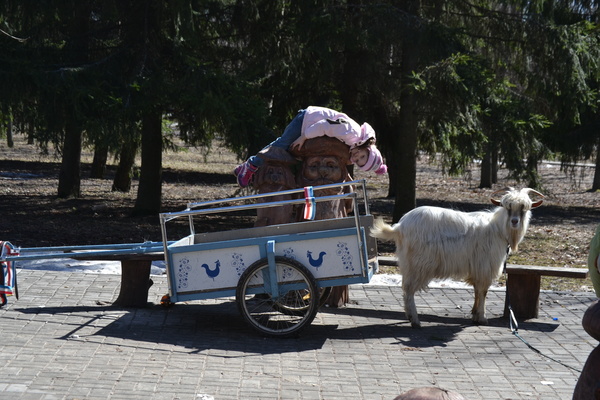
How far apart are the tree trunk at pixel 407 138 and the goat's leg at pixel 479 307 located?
6336 millimetres

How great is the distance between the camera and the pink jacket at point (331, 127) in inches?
347

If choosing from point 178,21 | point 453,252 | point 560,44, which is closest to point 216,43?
point 178,21

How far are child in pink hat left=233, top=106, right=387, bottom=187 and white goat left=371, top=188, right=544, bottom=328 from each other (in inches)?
44.5


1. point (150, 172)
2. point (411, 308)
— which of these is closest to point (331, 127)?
point (411, 308)

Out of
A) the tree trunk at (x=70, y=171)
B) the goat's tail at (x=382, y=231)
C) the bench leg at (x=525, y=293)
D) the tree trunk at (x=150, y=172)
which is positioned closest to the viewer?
the goat's tail at (x=382, y=231)

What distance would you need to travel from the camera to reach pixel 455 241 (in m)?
8.21

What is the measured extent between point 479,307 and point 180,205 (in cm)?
1206

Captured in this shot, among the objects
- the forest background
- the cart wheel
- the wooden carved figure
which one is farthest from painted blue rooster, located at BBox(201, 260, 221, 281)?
the forest background

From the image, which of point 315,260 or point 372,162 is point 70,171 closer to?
point 372,162

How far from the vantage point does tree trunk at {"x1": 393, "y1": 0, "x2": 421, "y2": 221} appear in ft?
48.7

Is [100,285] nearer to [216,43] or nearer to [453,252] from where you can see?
[453,252]

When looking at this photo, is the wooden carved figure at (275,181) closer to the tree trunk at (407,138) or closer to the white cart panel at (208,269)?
the white cart panel at (208,269)

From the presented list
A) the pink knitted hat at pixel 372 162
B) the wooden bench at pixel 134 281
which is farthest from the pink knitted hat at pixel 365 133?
the wooden bench at pixel 134 281

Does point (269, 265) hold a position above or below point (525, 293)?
above
